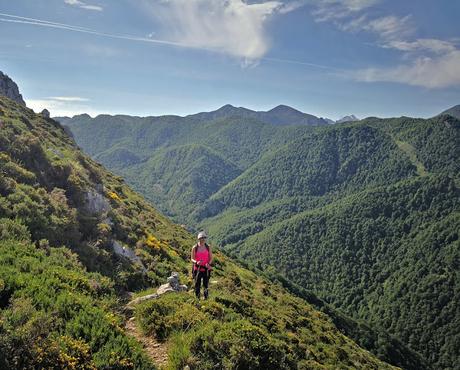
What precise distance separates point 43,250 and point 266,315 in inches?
494

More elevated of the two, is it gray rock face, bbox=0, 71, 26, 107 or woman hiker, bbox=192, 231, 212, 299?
gray rock face, bbox=0, 71, 26, 107

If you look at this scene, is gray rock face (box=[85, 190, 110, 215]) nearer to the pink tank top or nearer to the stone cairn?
the stone cairn

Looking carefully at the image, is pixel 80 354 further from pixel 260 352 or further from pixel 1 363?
pixel 260 352

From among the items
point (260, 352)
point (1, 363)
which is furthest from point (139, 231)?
point (1, 363)

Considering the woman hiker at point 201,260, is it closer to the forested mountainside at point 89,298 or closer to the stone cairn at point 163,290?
the forested mountainside at point 89,298

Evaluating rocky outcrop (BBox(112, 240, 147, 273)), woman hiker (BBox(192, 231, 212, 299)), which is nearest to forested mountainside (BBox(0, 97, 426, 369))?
rocky outcrop (BBox(112, 240, 147, 273))

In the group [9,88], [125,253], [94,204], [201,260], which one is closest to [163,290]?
[201,260]

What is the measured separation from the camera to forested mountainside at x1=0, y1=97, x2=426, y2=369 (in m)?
8.96

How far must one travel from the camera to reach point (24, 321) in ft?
Result: 29.4

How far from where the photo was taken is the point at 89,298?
1203 centimetres

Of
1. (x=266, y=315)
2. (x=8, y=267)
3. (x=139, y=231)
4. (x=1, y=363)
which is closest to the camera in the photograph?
(x=1, y=363)

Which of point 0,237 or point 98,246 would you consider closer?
point 0,237

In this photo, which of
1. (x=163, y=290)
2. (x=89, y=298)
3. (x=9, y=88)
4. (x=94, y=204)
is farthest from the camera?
(x=9, y=88)

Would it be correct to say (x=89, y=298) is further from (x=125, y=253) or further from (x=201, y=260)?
(x=125, y=253)
